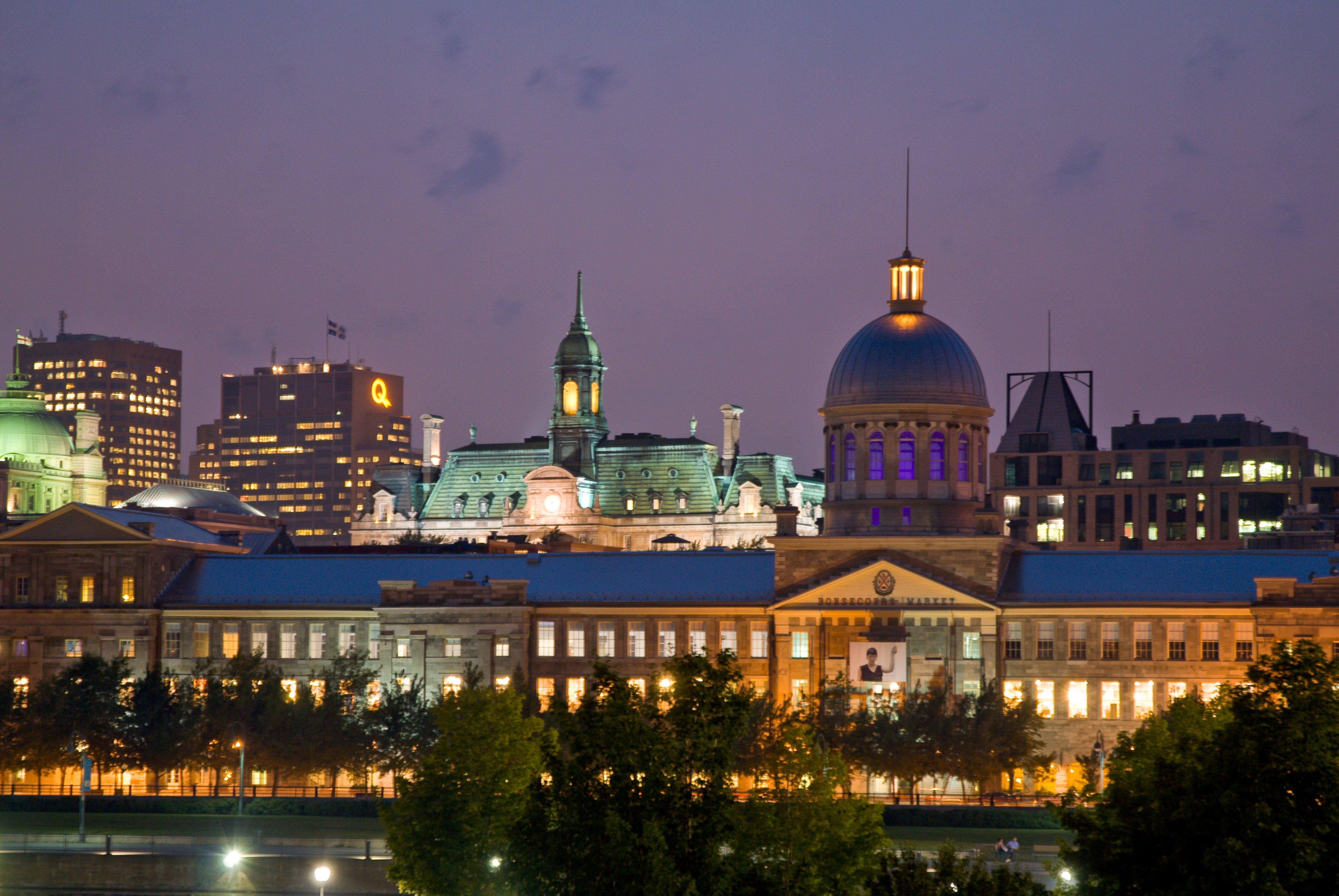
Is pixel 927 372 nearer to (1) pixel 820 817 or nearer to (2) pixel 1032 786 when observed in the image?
(2) pixel 1032 786

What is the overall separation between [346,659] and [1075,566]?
41.0m

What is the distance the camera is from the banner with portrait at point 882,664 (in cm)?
13038

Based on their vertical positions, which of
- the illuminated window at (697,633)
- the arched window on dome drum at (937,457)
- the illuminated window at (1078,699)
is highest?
the arched window on dome drum at (937,457)

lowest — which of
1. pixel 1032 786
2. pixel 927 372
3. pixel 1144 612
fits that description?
pixel 1032 786

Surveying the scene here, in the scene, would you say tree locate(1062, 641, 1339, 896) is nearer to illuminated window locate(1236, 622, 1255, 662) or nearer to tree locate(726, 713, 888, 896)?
tree locate(726, 713, 888, 896)

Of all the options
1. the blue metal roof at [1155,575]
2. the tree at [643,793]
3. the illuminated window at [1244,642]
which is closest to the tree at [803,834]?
the tree at [643,793]

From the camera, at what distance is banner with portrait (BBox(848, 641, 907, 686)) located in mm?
130375

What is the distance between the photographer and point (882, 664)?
428 ft

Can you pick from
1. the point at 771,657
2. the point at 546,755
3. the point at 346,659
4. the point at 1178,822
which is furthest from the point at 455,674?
the point at 1178,822

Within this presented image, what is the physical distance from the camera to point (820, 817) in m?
67.9

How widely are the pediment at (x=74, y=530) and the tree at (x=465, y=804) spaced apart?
6707cm

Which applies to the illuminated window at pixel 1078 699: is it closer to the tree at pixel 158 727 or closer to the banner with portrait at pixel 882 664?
the banner with portrait at pixel 882 664

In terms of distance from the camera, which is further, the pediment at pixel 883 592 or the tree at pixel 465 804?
the pediment at pixel 883 592

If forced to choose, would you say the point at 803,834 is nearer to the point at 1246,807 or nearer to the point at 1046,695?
the point at 1246,807
